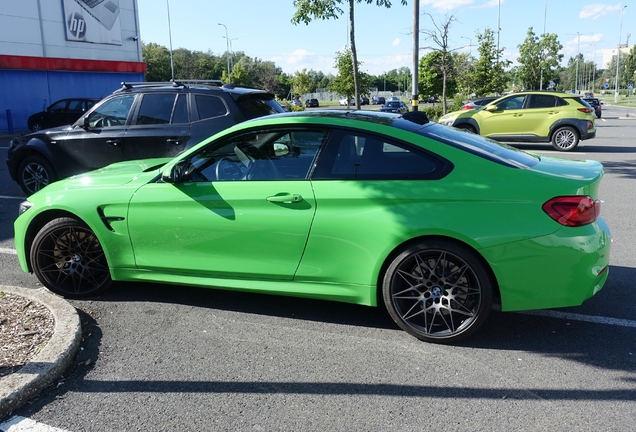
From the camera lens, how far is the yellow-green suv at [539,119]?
15578mm

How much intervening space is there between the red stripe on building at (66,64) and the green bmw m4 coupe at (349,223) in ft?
85.2

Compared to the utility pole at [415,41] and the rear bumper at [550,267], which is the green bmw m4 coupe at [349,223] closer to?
the rear bumper at [550,267]

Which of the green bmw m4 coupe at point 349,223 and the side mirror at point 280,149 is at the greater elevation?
the side mirror at point 280,149

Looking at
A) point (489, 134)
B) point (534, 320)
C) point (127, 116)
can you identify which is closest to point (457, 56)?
point (489, 134)

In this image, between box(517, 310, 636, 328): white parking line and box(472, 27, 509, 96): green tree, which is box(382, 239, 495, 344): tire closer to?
box(517, 310, 636, 328): white parking line

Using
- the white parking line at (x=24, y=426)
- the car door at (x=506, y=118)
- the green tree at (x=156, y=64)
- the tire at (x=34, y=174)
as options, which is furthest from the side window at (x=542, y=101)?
the green tree at (x=156, y=64)

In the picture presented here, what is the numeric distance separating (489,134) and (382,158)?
42.9 ft

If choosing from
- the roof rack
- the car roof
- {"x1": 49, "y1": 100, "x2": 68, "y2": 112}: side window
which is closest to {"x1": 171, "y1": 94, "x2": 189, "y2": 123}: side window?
the car roof

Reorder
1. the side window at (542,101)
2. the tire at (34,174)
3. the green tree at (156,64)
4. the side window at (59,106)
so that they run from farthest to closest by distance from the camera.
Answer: the green tree at (156,64) < the side window at (59,106) < the side window at (542,101) < the tire at (34,174)

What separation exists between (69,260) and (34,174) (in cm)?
503

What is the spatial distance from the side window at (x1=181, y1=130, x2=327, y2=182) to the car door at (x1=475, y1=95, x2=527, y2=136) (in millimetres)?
13009

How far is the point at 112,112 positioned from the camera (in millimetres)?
8328

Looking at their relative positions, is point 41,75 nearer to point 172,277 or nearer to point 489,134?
point 489,134

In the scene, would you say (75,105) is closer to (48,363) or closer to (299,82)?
(48,363)
